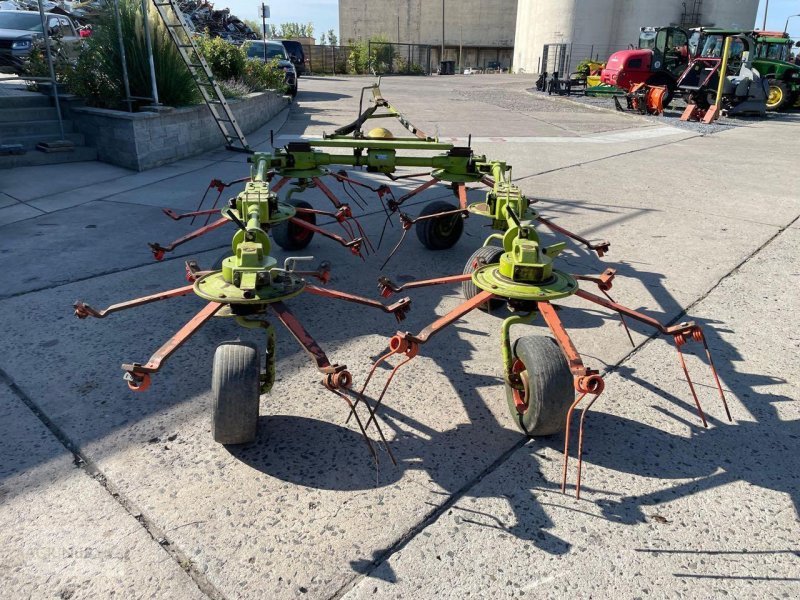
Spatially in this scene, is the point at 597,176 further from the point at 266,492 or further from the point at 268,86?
the point at 268,86

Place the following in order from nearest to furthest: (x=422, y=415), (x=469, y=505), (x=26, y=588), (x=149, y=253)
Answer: (x=26, y=588), (x=469, y=505), (x=422, y=415), (x=149, y=253)

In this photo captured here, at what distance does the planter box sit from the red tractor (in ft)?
45.8

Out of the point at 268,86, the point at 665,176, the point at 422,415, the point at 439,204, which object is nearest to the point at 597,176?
the point at 665,176

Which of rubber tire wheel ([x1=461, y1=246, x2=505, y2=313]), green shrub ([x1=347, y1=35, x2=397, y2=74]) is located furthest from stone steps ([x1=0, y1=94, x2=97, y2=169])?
green shrub ([x1=347, y1=35, x2=397, y2=74])

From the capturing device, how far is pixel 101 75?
9.47 m

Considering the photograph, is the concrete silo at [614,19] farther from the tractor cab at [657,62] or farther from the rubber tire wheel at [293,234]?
the rubber tire wheel at [293,234]

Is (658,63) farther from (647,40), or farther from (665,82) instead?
(647,40)

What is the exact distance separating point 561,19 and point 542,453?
44.9 meters

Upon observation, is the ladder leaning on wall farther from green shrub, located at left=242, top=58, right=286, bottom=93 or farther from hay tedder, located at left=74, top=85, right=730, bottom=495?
hay tedder, located at left=74, top=85, right=730, bottom=495

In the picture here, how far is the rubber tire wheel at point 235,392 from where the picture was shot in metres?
2.49

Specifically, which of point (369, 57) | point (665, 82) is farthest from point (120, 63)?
point (369, 57)

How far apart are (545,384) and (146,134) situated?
7.93m

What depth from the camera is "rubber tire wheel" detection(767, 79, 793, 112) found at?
62.6 feet

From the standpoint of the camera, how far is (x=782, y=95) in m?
19.3
